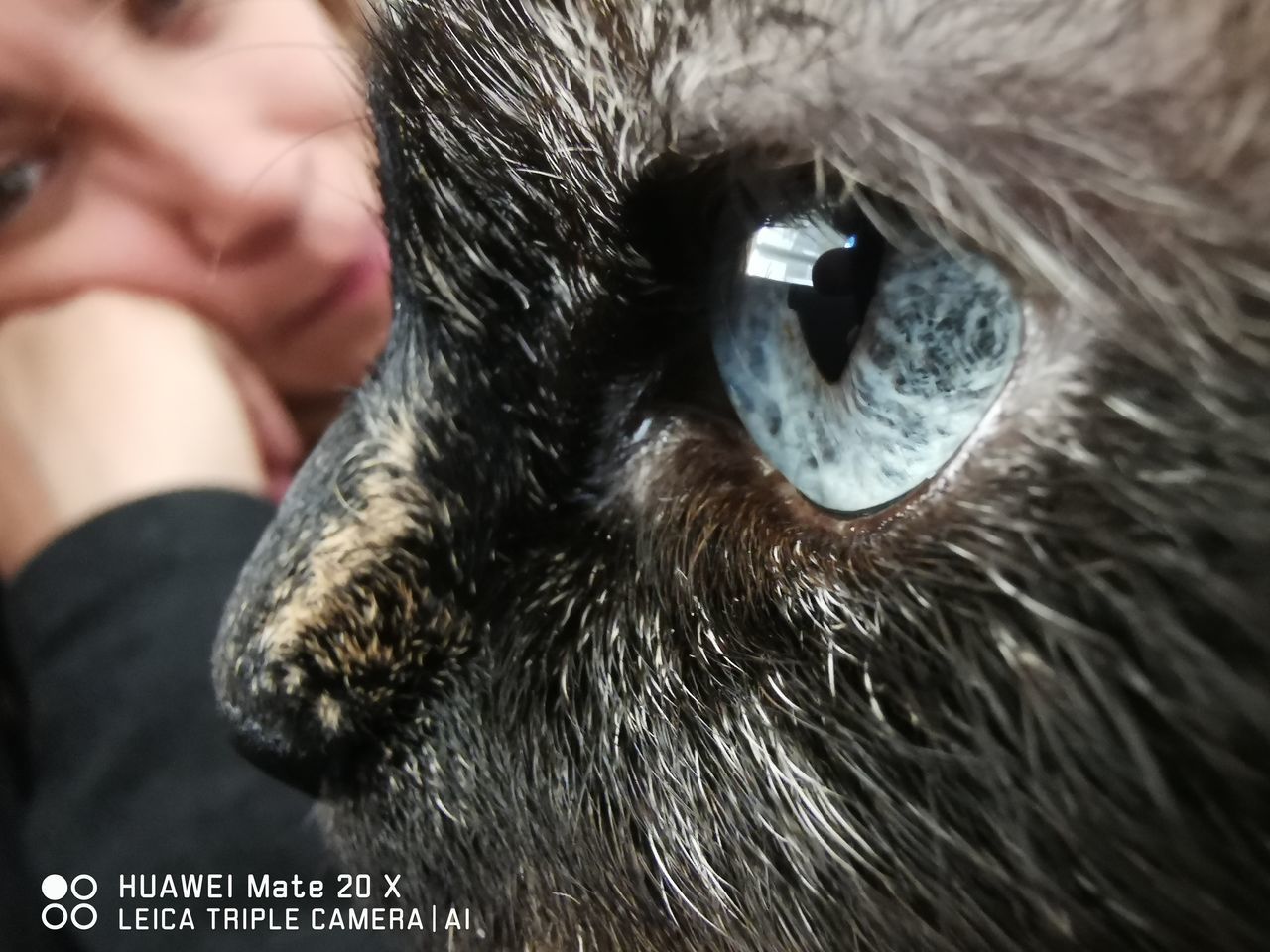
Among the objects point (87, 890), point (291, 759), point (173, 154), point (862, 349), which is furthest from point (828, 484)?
point (173, 154)

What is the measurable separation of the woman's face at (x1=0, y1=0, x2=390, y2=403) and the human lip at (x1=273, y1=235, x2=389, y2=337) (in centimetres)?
2

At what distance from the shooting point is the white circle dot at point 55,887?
2.69 feet

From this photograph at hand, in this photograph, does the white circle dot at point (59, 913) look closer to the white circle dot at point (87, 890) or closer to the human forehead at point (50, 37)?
the white circle dot at point (87, 890)

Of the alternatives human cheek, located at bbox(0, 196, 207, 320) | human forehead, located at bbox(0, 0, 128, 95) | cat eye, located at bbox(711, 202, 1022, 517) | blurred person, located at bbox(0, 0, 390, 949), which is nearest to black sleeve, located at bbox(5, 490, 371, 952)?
blurred person, located at bbox(0, 0, 390, 949)

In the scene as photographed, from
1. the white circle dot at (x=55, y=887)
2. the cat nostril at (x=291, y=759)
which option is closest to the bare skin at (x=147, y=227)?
the white circle dot at (x=55, y=887)

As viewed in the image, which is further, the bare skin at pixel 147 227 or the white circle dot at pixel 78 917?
the bare skin at pixel 147 227

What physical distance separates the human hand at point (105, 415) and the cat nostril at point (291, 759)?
1.75 feet

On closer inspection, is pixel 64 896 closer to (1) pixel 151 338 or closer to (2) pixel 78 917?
(2) pixel 78 917

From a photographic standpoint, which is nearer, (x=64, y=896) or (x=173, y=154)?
(x=64, y=896)

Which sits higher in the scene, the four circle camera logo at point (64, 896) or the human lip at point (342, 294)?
the human lip at point (342, 294)

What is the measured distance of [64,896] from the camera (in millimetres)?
819

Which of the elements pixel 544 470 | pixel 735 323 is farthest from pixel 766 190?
pixel 544 470

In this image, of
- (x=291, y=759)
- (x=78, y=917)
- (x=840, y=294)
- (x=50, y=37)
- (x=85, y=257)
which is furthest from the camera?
(x=85, y=257)

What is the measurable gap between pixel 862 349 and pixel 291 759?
41cm
